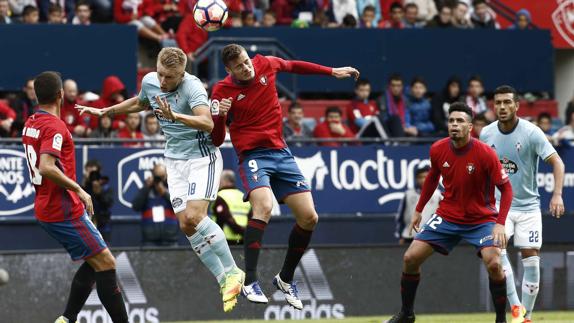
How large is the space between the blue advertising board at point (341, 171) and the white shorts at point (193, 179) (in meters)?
5.84

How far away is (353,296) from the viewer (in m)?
16.2

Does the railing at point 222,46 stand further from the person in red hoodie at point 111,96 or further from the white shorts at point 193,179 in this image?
the white shorts at point 193,179

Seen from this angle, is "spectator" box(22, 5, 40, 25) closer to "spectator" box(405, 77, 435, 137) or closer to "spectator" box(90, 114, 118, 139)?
"spectator" box(90, 114, 118, 139)

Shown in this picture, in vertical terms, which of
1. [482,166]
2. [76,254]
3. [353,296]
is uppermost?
[482,166]

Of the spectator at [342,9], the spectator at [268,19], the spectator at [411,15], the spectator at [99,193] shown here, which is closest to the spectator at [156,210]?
the spectator at [99,193]

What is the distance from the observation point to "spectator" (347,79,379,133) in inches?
770

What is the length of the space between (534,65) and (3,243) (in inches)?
405

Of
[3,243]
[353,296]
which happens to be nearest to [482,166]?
[353,296]

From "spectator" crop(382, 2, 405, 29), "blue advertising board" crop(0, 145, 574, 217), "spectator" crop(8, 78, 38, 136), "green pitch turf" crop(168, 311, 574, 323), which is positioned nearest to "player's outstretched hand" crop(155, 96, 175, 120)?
"green pitch turf" crop(168, 311, 574, 323)

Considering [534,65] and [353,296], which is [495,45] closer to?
[534,65]

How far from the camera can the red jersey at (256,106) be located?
11672 mm

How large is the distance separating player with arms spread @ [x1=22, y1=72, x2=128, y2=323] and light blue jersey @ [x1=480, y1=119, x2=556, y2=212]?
4.28 m

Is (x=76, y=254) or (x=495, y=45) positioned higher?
(x=495, y=45)

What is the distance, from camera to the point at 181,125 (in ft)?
38.1
